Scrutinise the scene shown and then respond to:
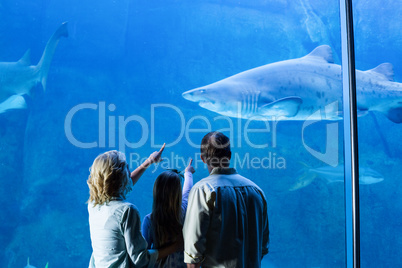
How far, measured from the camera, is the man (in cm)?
120

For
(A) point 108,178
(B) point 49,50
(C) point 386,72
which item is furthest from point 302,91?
(B) point 49,50

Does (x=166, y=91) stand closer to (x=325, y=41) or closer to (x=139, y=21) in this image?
(x=139, y=21)

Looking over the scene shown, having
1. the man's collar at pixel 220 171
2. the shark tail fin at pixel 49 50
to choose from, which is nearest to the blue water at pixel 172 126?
the shark tail fin at pixel 49 50

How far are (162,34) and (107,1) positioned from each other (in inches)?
106

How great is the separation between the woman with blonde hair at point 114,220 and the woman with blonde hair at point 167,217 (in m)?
0.09

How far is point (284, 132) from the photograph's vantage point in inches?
392

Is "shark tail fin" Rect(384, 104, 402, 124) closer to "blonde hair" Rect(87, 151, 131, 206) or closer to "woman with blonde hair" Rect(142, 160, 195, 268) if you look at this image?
"woman with blonde hair" Rect(142, 160, 195, 268)

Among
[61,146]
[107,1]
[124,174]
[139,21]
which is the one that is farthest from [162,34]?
[124,174]

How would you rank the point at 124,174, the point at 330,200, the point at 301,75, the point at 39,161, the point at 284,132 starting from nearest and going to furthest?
the point at 124,174 → the point at 301,75 → the point at 330,200 → the point at 39,161 → the point at 284,132

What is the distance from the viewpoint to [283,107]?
122 inches

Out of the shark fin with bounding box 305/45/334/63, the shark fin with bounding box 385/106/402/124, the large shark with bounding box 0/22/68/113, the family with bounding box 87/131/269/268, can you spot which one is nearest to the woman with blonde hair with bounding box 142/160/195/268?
the family with bounding box 87/131/269/268

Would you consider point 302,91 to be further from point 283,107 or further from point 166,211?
point 166,211

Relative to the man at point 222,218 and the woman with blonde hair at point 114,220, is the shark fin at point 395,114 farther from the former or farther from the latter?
the woman with blonde hair at point 114,220

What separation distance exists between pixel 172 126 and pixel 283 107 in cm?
1150
